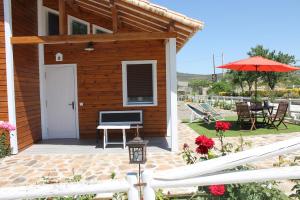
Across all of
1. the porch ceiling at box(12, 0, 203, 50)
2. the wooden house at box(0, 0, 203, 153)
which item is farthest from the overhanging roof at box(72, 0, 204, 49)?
the wooden house at box(0, 0, 203, 153)

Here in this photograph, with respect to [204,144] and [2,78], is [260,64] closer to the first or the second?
[204,144]

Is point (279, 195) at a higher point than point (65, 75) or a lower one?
lower

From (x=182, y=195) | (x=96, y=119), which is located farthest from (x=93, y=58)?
(x=182, y=195)

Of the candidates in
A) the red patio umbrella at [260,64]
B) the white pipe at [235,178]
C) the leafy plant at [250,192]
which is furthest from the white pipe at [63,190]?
the red patio umbrella at [260,64]

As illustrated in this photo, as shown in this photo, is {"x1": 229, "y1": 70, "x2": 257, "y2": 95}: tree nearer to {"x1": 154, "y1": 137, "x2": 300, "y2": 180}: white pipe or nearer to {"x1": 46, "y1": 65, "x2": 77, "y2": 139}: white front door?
{"x1": 46, "y1": 65, "x2": 77, "y2": 139}: white front door

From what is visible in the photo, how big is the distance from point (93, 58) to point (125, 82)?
1252 millimetres

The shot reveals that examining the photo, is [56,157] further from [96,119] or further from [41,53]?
[41,53]

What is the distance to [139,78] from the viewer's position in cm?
923

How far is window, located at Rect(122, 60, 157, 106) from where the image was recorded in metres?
9.21

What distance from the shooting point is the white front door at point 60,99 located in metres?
9.21

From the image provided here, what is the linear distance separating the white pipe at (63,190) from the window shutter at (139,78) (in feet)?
25.0

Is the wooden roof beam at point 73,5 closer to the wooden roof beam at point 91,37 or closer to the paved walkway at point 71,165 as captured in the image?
the wooden roof beam at point 91,37

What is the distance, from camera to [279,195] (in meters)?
2.84

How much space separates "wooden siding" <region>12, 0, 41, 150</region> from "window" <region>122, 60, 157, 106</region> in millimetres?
2627
